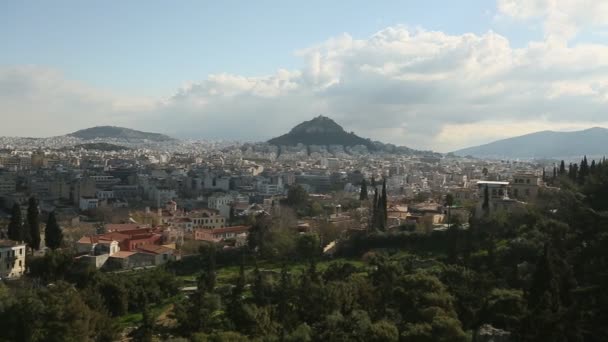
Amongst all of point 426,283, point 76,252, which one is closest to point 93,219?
point 76,252

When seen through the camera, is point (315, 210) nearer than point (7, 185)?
Yes

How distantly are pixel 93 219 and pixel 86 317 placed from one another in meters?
36.7

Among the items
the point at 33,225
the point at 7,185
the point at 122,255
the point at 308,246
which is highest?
the point at 7,185

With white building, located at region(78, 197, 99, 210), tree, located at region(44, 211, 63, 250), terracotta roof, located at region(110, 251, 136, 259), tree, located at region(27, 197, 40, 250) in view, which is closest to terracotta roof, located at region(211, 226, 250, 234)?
terracotta roof, located at region(110, 251, 136, 259)

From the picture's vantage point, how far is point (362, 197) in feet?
192

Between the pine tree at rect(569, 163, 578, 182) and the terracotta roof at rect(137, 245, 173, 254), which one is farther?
the pine tree at rect(569, 163, 578, 182)

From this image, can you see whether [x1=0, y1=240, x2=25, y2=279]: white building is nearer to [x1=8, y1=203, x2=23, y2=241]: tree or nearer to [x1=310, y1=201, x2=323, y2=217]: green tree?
[x1=8, y1=203, x2=23, y2=241]: tree

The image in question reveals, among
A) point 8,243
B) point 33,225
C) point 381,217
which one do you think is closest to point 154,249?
point 33,225

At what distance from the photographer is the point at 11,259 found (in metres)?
31.6

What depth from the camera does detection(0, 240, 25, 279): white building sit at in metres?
31.1

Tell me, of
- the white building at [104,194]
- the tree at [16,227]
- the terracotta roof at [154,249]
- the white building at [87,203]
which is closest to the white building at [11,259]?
the tree at [16,227]

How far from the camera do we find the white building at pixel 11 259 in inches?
1223

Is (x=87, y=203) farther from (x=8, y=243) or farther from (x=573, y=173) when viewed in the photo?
(x=573, y=173)

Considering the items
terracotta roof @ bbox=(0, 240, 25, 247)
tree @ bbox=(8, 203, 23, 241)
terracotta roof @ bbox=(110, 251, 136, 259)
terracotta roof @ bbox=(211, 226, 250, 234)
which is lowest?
terracotta roof @ bbox=(110, 251, 136, 259)
